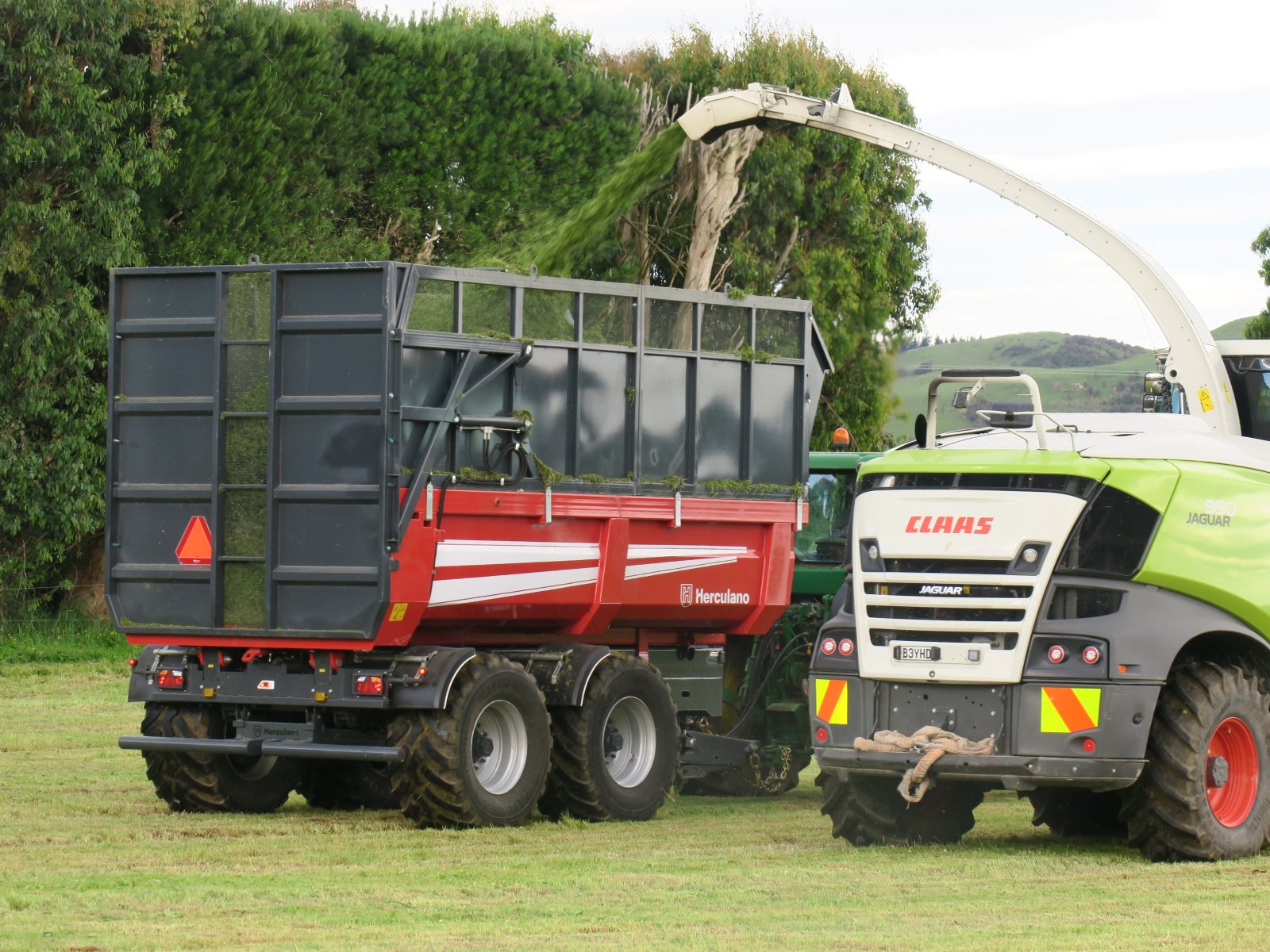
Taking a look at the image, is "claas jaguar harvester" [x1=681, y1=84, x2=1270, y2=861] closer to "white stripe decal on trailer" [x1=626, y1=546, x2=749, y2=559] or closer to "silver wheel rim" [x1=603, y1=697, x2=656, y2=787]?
"silver wheel rim" [x1=603, y1=697, x2=656, y2=787]

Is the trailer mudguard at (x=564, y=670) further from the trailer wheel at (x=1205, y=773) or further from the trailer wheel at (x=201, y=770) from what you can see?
the trailer wheel at (x=1205, y=773)

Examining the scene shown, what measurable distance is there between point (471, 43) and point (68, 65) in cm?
716

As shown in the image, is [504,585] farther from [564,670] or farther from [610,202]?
[610,202]

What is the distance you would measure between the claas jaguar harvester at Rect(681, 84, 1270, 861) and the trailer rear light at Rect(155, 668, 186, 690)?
3968 mm

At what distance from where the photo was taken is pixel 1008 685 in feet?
33.8

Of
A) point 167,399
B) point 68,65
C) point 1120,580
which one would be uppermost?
point 68,65

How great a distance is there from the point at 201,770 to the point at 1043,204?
24.2 ft

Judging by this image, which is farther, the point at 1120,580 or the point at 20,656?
the point at 20,656

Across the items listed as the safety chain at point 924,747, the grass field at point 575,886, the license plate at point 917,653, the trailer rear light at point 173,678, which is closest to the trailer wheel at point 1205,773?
the grass field at point 575,886

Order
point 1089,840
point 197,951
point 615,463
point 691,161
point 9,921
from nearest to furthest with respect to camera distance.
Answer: point 197,951, point 9,921, point 1089,840, point 615,463, point 691,161

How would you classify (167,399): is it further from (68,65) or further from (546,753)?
(68,65)

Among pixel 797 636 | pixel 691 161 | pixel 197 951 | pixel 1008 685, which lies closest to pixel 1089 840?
pixel 1008 685

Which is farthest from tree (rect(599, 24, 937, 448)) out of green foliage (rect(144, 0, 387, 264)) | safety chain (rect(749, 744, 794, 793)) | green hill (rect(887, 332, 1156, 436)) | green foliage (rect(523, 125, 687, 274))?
safety chain (rect(749, 744, 794, 793))

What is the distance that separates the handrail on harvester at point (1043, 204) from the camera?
13609 mm
